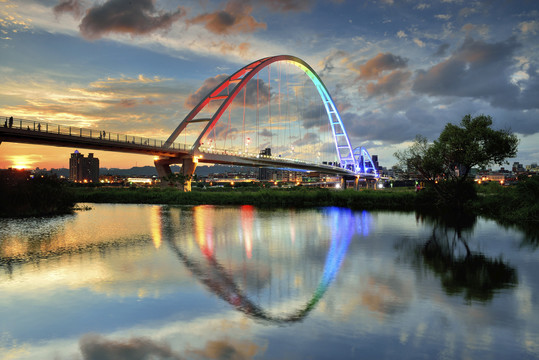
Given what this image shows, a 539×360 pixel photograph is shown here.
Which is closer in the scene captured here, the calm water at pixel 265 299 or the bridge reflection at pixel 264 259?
the calm water at pixel 265 299

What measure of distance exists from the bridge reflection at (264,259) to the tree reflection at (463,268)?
3026 millimetres

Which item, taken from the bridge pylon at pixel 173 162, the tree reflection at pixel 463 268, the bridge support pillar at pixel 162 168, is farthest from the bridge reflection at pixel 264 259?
the bridge support pillar at pixel 162 168

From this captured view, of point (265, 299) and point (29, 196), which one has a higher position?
point (29, 196)

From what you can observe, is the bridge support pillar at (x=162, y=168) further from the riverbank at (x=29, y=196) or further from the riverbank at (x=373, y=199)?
the riverbank at (x=29, y=196)

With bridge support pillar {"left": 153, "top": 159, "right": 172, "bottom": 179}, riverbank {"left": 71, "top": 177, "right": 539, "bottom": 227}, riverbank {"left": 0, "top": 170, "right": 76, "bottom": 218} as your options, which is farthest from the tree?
bridge support pillar {"left": 153, "top": 159, "right": 172, "bottom": 179}

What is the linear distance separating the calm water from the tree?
1804 centimetres

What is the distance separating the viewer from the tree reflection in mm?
9445

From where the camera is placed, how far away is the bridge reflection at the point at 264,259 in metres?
8.37

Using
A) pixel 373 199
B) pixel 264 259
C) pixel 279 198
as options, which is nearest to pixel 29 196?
pixel 264 259

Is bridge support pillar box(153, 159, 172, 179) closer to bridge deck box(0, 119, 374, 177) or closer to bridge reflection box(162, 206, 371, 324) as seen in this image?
bridge deck box(0, 119, 374, 177)

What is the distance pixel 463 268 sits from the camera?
11867mm

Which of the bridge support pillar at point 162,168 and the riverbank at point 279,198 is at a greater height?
the bridge support pillar at point 162,168

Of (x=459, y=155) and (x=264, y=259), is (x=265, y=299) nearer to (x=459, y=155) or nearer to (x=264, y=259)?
(x=264, y=259)

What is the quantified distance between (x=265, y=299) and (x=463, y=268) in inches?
276
